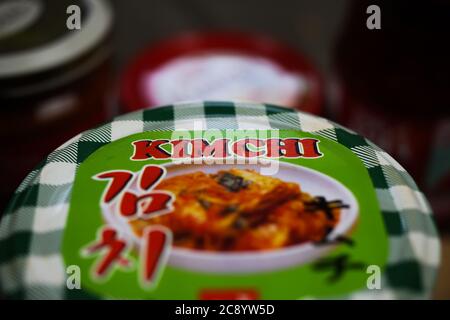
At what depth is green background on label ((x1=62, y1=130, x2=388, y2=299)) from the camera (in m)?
0.52

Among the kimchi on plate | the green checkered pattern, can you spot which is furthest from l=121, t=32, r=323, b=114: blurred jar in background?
the kimchi on plate

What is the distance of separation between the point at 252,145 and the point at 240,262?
16 centimetres

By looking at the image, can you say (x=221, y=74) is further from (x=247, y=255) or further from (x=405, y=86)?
(x=247, y=255)

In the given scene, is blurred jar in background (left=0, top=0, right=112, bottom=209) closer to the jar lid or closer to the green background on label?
the jar lid

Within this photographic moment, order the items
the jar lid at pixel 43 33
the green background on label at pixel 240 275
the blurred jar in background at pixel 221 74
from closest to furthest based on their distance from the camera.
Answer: the green background on label at pixel 240 275 → the jar lid at pixel 43 33 → the blurred jar in background at pixel 221 74

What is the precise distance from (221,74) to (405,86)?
1.14 ft

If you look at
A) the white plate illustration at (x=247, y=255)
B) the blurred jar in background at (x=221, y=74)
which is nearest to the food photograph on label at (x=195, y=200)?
the white plate illustration at (x=247, y=255)

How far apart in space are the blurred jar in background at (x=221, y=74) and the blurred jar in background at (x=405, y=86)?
0.26ft

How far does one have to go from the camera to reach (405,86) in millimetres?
1101

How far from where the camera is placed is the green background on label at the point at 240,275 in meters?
0.52

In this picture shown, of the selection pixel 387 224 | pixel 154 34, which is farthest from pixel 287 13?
pixel 387 224

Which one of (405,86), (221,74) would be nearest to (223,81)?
(221,74)

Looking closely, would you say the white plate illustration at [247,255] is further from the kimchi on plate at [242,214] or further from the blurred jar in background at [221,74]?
the blurred jar in background at [221,74]
